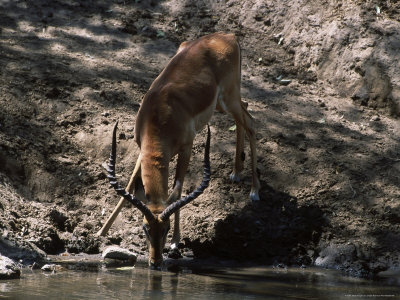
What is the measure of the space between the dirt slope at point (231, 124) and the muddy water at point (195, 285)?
72cm

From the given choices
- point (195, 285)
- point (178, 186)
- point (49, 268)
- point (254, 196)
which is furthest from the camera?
point (254, 196)

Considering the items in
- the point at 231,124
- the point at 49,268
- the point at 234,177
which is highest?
the point at 231,124

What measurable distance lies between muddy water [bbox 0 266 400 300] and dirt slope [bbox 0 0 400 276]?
717mm

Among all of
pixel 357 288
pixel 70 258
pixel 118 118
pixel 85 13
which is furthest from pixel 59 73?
pixel 357 288

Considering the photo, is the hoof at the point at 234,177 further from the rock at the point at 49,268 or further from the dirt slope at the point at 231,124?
the rock at the point at 49,268

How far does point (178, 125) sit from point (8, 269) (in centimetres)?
247

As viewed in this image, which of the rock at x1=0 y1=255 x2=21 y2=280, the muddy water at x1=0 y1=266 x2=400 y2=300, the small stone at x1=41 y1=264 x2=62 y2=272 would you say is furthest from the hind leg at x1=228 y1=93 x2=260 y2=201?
the rock at x1=0 y1=255 x2=21 y2=280

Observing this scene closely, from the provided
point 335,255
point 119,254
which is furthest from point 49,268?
point 335,255

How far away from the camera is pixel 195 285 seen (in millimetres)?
6387

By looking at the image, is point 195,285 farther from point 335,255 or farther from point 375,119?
point 375,119

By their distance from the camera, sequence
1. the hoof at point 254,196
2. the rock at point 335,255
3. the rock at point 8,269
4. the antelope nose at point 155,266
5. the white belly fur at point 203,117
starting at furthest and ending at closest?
the hoof at point 254,196, the white belly fur at point 203,117, the rock at point 335,255, the antelope nose at point 155,266, the rock at point 8,269

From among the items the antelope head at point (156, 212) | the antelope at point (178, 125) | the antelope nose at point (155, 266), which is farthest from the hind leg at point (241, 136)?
the antelope nose at point (155, 266)

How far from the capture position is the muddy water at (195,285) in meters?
5.76

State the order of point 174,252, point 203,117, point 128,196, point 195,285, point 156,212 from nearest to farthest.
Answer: point 195,285 < point 128,196 < point 156,212 < point 174,252 < point 203,117
